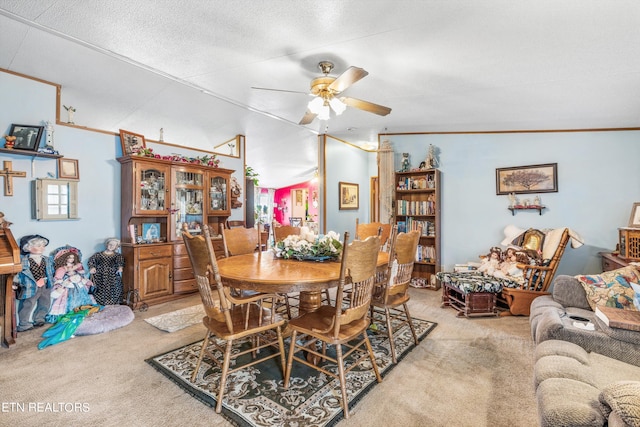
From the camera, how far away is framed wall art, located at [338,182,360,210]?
19.0 ft

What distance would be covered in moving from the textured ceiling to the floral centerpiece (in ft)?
5.01

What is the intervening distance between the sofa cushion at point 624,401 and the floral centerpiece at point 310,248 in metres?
1.67

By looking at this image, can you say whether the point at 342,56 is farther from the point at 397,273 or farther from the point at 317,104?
the point at 397,273

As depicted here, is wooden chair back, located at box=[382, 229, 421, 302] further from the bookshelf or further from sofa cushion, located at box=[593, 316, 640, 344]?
the bookshelf

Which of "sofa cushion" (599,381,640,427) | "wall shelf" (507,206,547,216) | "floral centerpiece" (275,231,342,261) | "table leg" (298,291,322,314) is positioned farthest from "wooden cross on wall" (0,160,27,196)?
"wall shelf" (507,206,547,216)

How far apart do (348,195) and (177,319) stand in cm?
372

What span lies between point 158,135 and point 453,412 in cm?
489

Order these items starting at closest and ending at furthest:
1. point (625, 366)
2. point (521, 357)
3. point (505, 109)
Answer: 1. point (625, 366)
2. point (521, 357)
3. point (505, 109)

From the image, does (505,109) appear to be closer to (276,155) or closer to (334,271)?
(334,271)

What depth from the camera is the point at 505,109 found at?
352 centimetres

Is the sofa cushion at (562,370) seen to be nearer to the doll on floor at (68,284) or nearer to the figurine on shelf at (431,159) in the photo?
the figurine on shelf at (431,159)

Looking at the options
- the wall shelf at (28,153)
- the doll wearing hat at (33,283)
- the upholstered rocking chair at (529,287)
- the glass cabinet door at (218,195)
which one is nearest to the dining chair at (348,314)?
the upholstered rocking chair at (529,287)

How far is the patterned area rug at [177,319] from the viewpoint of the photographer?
121 inches

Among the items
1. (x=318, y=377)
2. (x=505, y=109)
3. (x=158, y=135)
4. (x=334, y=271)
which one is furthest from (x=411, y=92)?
(x=158, y=135)
